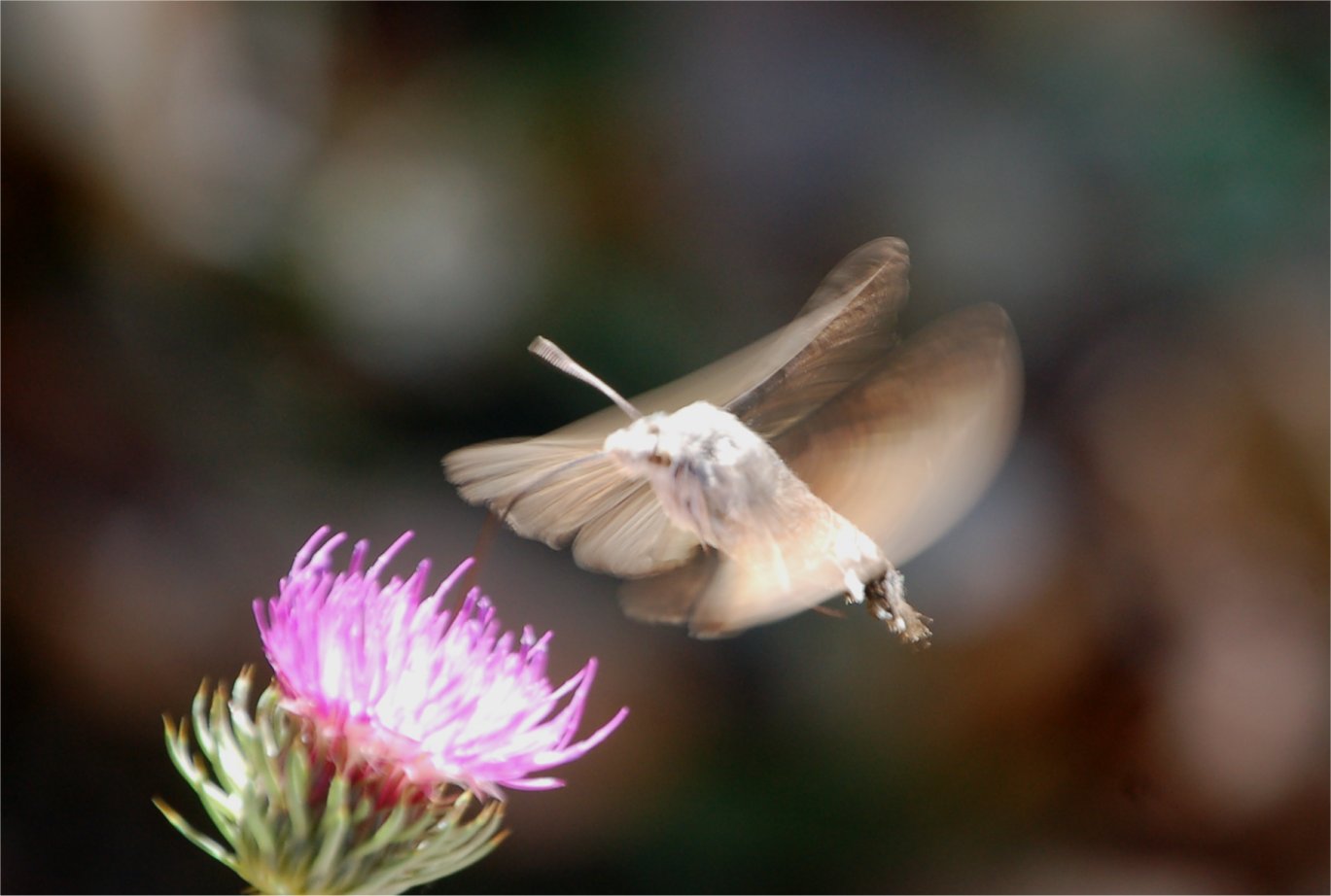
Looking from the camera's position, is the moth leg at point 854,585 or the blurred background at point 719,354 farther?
the blurred background at point 719,354

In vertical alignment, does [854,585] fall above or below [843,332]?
below

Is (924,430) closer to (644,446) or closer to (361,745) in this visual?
(644,446)

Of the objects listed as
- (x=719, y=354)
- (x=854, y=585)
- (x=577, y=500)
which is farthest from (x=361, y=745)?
(x=719, y=354)

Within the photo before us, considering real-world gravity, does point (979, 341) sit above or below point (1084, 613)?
below

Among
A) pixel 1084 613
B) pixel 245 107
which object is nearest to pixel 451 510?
pixel 245 107

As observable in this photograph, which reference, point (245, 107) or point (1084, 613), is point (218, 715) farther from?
point (1084, 613)

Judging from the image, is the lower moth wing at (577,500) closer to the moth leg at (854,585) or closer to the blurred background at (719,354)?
the moth leg at (854,585)

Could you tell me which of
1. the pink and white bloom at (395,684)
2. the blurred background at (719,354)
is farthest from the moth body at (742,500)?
the blurred background at (719,354)
